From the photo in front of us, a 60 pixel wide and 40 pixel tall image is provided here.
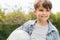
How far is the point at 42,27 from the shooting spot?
11.1 ft

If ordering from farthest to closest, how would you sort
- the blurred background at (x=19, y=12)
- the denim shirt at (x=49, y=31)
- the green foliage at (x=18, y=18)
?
the blurred background at (x=19, y=12)
the green foliage at (x=18, y=18)
the denim shirt at (x=49, y=31)

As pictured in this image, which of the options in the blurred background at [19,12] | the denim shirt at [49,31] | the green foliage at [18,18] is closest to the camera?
the denim shirt at [49,31]

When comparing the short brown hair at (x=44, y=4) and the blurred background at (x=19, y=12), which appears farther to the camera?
the blurred background at (x=19, y=12)

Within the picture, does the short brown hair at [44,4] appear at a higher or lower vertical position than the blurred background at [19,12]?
higher

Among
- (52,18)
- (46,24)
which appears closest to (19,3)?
(52,18)

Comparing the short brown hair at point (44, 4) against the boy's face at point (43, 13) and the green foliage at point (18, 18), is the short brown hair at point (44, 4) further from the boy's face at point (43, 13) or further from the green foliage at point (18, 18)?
the green foliage at point (18, 18)

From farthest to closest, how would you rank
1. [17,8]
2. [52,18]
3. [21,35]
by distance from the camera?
1. [17,8]
2. [52,18]
3. [21,35]

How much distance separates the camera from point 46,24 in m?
3.41

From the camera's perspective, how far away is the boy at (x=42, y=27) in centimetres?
334

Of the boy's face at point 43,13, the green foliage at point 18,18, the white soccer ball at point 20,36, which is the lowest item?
the green foliage at point 18,18

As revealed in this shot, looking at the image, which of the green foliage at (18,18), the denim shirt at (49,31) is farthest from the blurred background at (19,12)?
the denim shirt at (49,31)

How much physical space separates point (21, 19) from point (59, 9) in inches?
54.9

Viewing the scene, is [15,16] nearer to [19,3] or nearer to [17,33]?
[19,3]

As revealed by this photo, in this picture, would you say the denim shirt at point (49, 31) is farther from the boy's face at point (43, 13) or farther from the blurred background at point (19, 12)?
the blurred background at point (19, 12)
